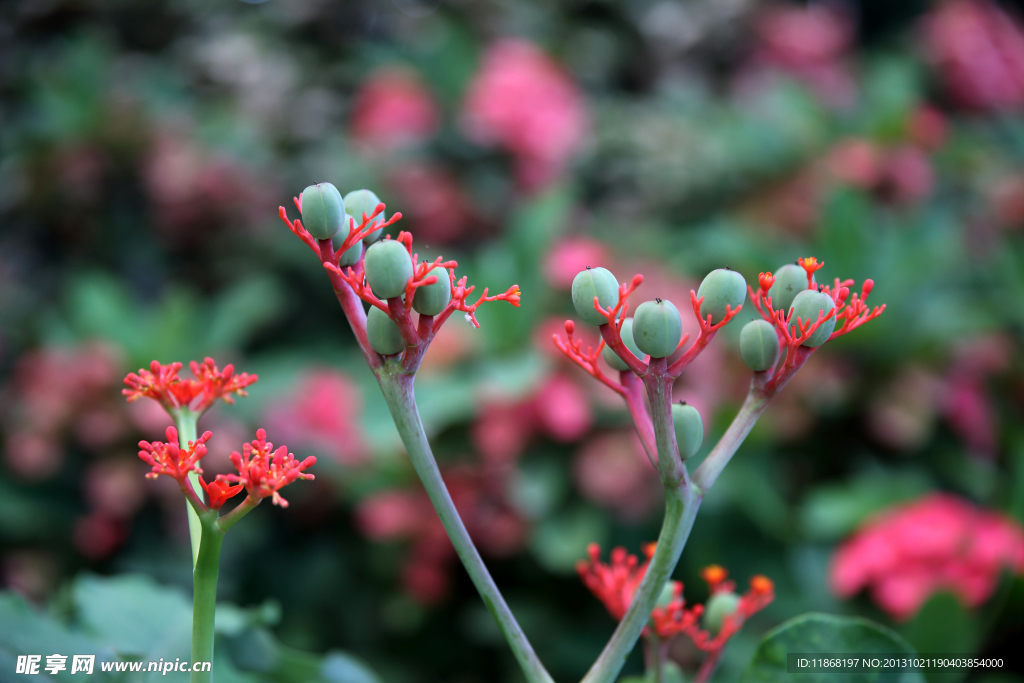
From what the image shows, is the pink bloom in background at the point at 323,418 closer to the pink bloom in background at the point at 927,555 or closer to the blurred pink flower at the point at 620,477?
the blurred pink flower at the point at 620,477

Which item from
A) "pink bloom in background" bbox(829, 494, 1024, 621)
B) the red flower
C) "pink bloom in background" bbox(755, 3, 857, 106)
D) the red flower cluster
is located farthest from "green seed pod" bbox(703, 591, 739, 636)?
"pink bloom in background" bbox(755, 3, 857, 106)

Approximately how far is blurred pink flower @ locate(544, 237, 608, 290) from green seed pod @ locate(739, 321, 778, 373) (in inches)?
33.2

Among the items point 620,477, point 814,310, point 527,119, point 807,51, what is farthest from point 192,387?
point 807,51

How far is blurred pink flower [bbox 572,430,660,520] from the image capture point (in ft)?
3.76

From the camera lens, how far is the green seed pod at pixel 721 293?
39 centimetres

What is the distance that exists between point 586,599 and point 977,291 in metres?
1.09

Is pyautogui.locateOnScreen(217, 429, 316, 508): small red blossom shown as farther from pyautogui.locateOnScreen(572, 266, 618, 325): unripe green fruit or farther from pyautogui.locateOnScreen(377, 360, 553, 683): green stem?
pyautogui.locateOnScreen(572, 266, 618, 325): unripe green fruit

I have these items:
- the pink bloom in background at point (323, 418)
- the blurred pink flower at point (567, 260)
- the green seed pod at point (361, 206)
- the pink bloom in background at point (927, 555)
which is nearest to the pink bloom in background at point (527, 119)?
the blurred pink flower at point (567, 260)

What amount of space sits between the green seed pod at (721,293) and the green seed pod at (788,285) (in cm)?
3

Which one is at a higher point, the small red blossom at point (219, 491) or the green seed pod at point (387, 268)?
the green seed pod at point (387, 268)

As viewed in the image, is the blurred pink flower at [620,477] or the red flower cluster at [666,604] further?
the blurred pink flower at [620,477]

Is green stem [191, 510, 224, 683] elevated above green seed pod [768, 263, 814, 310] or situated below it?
below

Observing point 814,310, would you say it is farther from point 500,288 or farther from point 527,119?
point 527,119

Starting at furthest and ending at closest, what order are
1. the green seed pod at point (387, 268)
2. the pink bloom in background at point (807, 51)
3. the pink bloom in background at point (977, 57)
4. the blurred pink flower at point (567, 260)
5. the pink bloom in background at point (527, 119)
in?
the pink bloom in background at point (807, 51)
the pink bloom in background at point (977, 57)
the pink bloom in background at point (527, 119)
the blurred pink flower at point (567, 260)
the green seed pod at point (387, 268)
